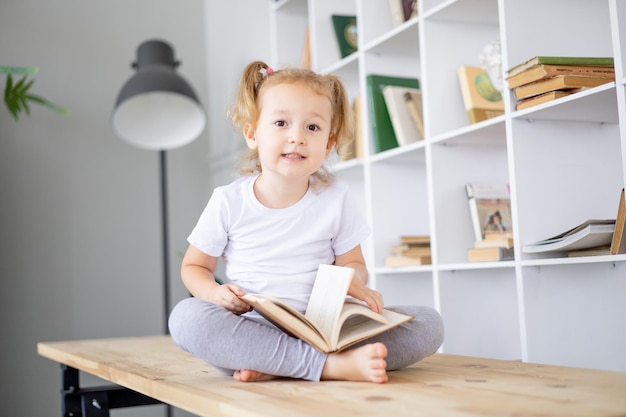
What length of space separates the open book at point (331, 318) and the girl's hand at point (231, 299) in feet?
0.24

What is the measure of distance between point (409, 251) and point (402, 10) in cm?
70

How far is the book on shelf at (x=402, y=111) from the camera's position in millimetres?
2094

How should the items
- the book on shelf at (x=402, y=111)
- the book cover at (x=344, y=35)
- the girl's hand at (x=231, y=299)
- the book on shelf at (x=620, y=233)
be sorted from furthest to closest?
the book cover at (x=344, y=35) → the book on shelf at (x=402, y=111) → the book on shelf at (x=620, y=233) → the girl's hand at (x=231, y=299)

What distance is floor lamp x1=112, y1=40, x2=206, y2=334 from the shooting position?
2707 mm

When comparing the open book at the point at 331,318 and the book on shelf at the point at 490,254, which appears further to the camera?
the book on shelf at the point at 490,254

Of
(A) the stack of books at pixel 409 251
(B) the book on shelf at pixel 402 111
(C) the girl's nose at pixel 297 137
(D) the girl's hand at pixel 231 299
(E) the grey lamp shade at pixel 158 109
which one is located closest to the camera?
(D) the girl's hand at pixel 231 299

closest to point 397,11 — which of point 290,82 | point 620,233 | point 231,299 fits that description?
point 290,82

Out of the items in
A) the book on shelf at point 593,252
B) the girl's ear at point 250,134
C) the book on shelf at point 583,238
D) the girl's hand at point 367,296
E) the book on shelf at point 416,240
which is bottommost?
the girl's hand at point 367,296

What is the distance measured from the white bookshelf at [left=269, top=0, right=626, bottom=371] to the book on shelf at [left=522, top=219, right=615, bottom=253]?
1.4 inches

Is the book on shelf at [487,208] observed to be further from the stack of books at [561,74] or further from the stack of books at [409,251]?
the stack of books at [561,74]

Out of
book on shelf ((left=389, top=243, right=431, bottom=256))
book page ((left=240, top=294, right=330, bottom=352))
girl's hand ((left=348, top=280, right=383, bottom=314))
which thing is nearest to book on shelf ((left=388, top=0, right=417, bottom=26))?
book on shelf ((left=389, top=243, right=431, bottom=256))

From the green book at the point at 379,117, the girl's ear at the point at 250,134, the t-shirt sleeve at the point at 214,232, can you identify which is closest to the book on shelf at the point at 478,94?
the green book at the point at 379,117

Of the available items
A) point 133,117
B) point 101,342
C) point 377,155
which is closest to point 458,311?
point 377,155

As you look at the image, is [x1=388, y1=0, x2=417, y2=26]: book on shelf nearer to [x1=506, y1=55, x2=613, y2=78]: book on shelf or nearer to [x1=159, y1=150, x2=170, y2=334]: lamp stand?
[x1=506, y1=55, x2=613, y2=78]: book on shelf
